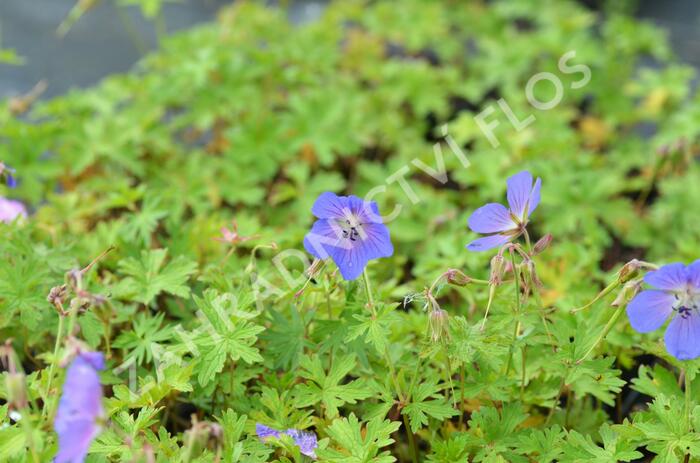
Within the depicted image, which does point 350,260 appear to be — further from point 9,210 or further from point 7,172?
point 9,210

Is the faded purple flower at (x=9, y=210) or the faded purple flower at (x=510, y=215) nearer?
the faded purple flower at (x=510, y=215)

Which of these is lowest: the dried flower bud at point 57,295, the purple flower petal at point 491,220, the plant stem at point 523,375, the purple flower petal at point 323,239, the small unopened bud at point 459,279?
the plant stem at point 523,375

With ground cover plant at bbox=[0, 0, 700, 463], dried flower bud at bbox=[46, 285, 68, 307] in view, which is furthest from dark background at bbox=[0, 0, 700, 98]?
dried flower bud at bbox=[46, 285, 68, 307]

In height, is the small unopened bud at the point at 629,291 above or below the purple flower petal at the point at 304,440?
above

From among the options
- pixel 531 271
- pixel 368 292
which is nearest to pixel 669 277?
pixel 531 271

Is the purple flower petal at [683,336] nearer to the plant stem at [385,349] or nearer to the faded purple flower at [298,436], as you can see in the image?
the plant stem at [385,349]

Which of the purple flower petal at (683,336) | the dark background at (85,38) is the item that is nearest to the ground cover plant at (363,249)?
the purple flower petal at (683,336)

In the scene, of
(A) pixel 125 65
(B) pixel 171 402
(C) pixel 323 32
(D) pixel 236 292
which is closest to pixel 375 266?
(D) pixel 236 292

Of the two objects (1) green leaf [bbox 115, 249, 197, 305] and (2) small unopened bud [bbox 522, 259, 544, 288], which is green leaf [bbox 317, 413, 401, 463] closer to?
(2) small unopened bud [bbox 522, 259, 544, 288]
